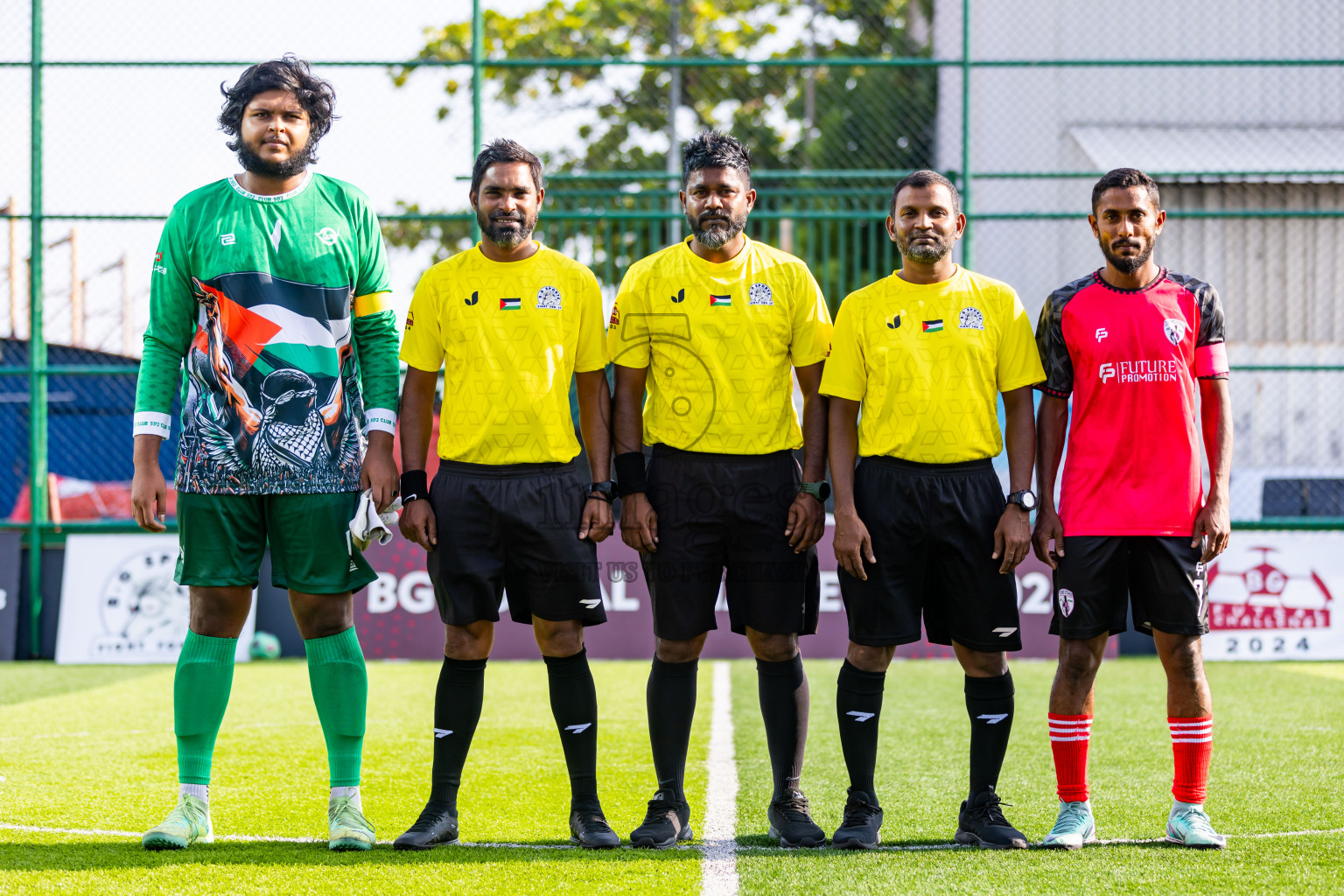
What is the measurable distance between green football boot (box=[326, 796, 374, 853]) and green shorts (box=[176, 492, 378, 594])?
619 mm

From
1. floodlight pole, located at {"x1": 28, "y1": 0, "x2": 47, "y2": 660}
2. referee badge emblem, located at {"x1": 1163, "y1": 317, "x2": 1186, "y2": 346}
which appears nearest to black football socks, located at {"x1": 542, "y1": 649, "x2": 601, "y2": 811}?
referee badge emblem, located at {"x1": 1163, "y1": 317, "x2": 1186, "y2": 346}

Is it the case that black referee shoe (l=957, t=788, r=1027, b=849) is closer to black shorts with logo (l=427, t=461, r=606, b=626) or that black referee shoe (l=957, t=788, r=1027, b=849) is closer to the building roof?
black shorts with logo (l=427, t=461, r=606, b=626)

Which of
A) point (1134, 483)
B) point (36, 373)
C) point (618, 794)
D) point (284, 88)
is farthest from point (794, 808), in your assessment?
point (36, 373)

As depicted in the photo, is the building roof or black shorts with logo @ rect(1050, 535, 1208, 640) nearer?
black shorts with logo @ rect(1050, 535, 1208, 640)

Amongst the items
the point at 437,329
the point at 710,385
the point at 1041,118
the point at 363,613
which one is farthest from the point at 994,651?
the point at 1041,118

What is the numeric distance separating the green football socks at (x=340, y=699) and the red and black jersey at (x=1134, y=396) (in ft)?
7.24

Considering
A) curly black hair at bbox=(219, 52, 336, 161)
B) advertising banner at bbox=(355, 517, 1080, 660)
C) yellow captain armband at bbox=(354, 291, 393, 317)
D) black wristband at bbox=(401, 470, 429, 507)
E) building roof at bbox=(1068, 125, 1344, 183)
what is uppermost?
building roof at bbox=(1068, 125, 1344, 183)

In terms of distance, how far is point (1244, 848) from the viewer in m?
3.60

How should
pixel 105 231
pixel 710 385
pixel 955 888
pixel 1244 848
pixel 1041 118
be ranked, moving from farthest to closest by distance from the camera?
pixel 1041 118, pixel 105 231, pixel 710 385, pixel 1244 848, pixel 955 888

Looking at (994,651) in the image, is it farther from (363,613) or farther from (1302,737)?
(363,613)

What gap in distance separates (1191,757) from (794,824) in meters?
1.21

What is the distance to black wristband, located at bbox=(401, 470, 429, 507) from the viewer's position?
380 cm

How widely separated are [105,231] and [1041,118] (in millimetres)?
11246

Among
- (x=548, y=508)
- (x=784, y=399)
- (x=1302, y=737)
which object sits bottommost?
(x=1302, y=737)
